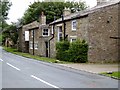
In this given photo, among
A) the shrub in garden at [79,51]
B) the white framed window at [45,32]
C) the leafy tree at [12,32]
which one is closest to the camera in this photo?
the shrub in garden at [79,51]

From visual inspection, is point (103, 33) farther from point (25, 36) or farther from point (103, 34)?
point (25, 36)

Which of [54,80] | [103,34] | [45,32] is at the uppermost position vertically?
[45,32]

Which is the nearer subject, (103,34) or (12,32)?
(103,34)

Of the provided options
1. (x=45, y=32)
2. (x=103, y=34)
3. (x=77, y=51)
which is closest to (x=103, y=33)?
(x=103, y=34)

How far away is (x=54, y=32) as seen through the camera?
146ft

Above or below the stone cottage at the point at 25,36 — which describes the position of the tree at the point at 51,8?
above

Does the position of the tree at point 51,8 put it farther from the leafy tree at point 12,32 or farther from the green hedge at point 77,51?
the green hedge at point 77,51

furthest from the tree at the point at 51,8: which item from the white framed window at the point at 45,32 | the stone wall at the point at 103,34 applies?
the stone wall at the point at 103,34

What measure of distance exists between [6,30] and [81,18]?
4418cm

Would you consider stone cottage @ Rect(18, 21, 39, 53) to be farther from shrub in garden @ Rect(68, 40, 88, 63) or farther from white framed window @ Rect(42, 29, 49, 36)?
shrub in garden @ Rect(68, 40, 88, 63)

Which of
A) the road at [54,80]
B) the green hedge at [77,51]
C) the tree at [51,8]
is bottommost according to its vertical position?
the road at [54,80]

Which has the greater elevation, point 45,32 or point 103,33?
point 45,32

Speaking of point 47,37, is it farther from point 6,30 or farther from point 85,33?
point 6,30

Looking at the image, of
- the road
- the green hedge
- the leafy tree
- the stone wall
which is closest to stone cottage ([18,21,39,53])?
the leafy tree
